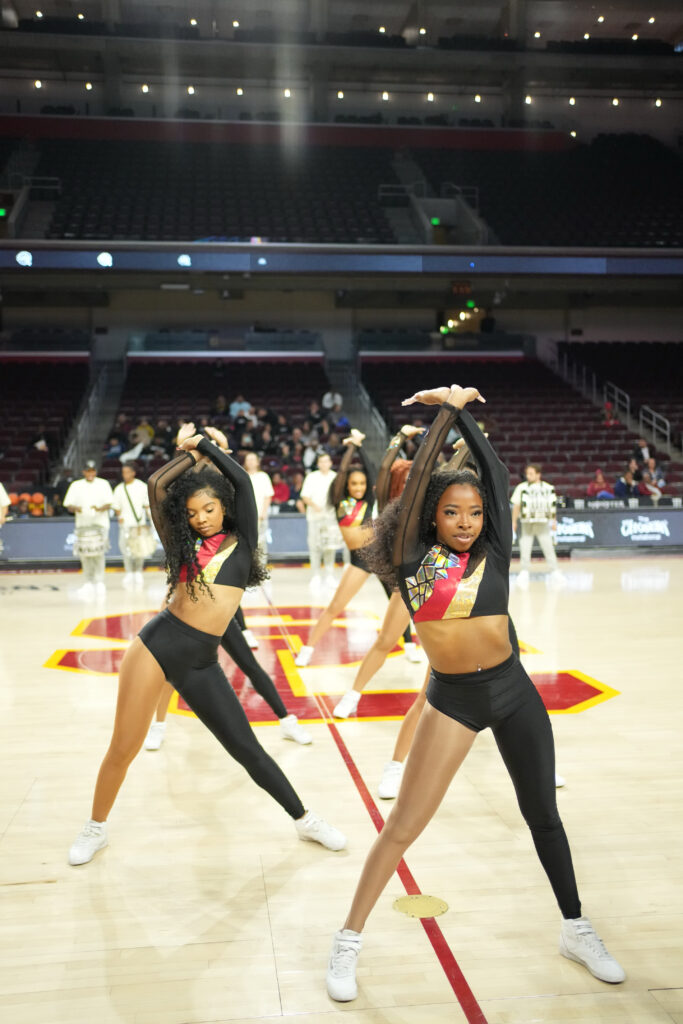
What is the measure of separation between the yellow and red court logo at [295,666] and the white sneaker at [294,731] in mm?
441

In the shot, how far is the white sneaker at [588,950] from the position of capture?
286cm

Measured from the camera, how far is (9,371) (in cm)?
2080

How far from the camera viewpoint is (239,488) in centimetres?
368

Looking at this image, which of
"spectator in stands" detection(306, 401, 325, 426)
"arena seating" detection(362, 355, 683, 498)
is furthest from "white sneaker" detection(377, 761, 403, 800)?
"spectator in stands" detection(306, 401, 325, 426)

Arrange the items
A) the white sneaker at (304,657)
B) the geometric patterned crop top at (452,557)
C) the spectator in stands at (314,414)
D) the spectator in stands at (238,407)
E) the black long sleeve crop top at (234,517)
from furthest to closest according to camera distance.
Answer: the spectator in stands at (238,407)
the spectator in stands at (314,414)
the white sneaker at (304,657)
the black long sleeve crop top at (234,517)
the geometric patterned crop top at (452,557)

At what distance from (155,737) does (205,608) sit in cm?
203

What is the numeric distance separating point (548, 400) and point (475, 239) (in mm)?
4145

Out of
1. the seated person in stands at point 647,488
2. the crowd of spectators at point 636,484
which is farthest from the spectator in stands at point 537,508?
the seated person in stands at point 647,488

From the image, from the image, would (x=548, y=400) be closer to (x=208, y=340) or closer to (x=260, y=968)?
(x=208, y=340)

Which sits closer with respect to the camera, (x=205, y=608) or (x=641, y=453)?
(x=205, y=608)

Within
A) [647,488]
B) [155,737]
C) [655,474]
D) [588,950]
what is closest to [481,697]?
[588,950]

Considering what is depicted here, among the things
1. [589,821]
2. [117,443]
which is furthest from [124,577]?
[589,821]

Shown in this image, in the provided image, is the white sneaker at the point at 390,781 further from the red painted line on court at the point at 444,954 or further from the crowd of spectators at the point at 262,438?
the crowd of spectators at the point at 262,438

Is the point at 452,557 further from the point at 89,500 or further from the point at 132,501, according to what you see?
the point at 89,500
